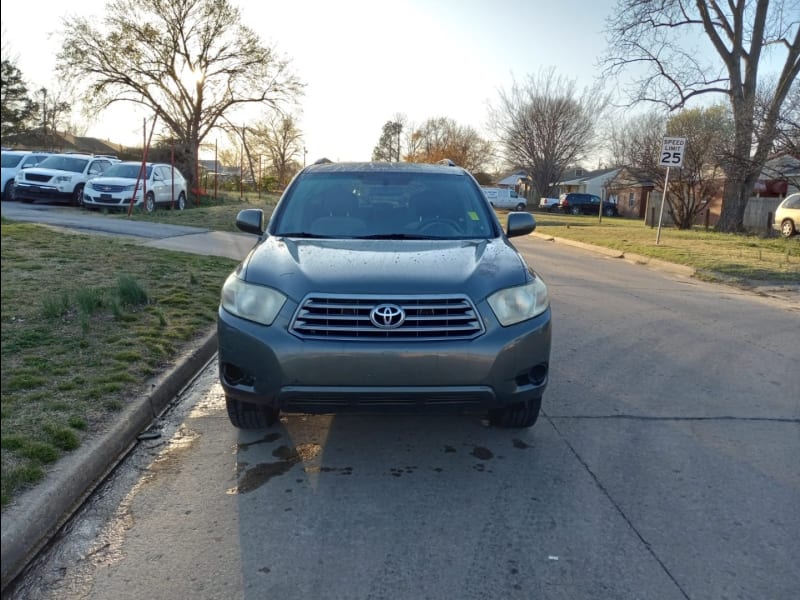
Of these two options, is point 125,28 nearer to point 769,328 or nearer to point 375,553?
point 769,328

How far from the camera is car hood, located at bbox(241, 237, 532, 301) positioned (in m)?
3.68

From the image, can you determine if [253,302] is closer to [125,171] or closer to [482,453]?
[482,453]

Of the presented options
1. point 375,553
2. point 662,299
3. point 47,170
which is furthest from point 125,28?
point 375,553

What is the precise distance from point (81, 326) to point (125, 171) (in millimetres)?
15931

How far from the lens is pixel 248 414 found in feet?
13.8

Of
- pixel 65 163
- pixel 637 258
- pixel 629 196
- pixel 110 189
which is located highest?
pixel 65 163

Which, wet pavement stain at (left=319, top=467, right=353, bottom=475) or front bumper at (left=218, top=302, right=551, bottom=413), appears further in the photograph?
wet pavement stain at (left=319, top=467, right=353, bottom=475)

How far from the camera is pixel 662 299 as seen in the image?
33.2ft

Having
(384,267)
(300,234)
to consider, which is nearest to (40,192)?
(300,234)

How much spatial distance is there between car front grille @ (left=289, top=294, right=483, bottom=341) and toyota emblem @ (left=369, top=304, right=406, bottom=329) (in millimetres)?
12

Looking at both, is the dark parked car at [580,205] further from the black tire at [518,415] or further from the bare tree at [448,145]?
the black tire at [518,415]

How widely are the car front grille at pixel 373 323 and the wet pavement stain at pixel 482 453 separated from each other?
908 millimetres

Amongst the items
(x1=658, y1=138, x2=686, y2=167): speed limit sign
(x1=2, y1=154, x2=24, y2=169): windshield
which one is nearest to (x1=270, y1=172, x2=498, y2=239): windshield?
(x1=658, y1=138, x2=686, y2=167): speed limit sign

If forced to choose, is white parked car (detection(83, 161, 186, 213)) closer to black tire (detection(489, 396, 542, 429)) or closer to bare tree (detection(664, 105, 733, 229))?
black tire (detection(489, 396, 542, 429))
